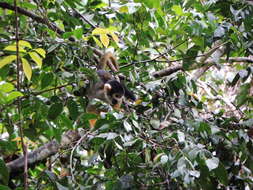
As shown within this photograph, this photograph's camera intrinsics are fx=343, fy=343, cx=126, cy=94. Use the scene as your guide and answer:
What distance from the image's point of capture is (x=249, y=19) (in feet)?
6.51

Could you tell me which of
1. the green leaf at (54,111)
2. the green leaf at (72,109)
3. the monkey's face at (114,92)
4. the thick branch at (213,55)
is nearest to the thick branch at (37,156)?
the green leaf at (72,109)

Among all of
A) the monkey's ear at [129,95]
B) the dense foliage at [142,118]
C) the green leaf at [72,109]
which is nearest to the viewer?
the dense foliage at [142,118]

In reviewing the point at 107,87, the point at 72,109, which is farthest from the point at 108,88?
the point at 72,109

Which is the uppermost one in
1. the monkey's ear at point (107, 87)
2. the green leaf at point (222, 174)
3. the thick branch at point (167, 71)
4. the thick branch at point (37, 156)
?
the thick branch at point (167, 71)

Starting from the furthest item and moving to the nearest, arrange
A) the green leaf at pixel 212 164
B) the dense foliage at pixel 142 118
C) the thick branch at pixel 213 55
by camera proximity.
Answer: the thick branch at pixel 213 55
the dense foliage at pixel 142 118
the green leaf at pixel 212 164

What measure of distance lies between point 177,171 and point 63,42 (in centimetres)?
116

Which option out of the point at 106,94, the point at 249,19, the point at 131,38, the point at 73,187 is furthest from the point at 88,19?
the point at 73,187

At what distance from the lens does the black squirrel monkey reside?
9.87 ft

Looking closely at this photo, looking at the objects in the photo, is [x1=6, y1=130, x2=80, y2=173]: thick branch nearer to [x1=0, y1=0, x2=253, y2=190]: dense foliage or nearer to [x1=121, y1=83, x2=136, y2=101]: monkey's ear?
[x1=0, y1=0, x2=253, y2=190]: dense foliage

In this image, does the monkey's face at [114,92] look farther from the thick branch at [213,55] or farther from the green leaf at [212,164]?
the green leaf at [212,164]

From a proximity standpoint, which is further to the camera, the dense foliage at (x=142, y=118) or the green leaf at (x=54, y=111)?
the green leaf at (x=54, y=111)

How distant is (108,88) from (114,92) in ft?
0.36

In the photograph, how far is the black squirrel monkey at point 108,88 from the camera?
3010 millimetres

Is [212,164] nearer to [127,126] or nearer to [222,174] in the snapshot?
[222,174]
